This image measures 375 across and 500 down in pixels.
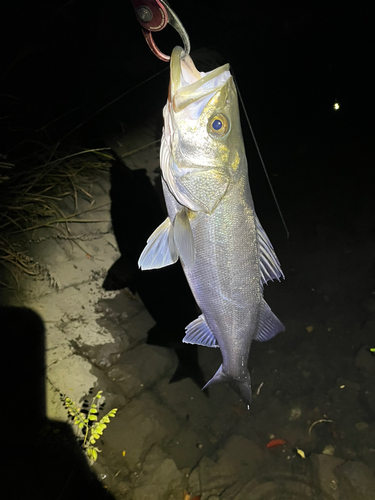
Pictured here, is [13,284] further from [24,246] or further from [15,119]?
[15,119]

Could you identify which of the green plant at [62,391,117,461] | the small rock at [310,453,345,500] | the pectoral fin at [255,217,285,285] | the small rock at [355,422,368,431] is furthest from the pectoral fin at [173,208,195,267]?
the small rock at [355,422,368,431]

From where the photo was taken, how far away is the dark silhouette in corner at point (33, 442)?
2.28m

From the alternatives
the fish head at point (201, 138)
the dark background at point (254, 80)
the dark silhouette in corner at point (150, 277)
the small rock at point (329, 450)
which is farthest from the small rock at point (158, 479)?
the dark background at point (254, 80)

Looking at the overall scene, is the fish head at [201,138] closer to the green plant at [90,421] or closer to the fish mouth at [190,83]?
the fish mouth at [190,83]

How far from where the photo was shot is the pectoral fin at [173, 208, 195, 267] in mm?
1525

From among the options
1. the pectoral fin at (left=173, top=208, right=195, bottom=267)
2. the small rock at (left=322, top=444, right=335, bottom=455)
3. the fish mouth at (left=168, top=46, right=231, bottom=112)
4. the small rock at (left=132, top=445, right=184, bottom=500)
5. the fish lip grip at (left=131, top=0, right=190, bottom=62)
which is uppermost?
the fish lip grip at (left=131, top=0, right=190, bottom=62)

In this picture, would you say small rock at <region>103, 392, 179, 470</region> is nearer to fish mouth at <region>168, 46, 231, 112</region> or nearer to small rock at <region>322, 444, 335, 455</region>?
small rock at <region>322, 444, 335, 455</region>

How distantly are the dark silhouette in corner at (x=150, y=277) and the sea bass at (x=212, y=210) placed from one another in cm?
153

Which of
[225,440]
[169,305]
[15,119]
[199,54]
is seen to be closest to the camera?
[225,440]

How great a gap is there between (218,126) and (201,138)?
10cm

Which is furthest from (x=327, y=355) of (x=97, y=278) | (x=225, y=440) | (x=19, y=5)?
(x=19, y=5)

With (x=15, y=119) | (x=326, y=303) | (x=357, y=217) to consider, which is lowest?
(x=326, y=303)

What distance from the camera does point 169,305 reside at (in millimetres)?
3514

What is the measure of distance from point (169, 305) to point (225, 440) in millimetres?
1428
